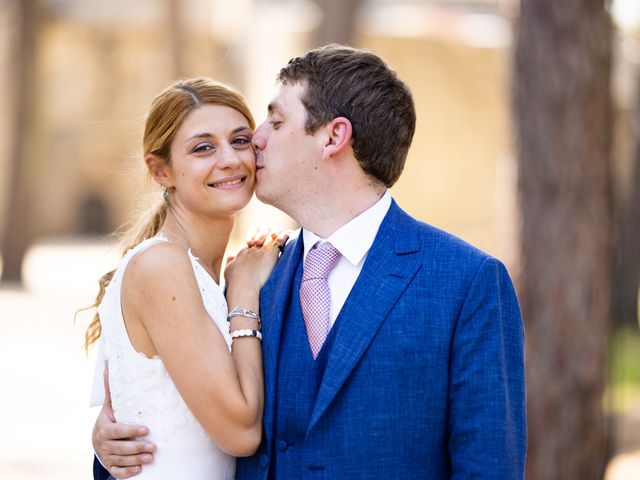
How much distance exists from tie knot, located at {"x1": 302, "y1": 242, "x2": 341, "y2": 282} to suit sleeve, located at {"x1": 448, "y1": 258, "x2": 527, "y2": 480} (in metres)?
0.42

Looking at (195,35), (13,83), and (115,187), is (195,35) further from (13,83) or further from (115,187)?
(13,83)

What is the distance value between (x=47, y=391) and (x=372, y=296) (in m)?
8.02

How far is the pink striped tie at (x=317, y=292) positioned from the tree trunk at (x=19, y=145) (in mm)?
15383

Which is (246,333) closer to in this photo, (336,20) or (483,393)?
(483,393)

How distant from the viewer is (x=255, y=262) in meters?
3.29

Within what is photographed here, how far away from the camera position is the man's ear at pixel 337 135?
301 centimetres

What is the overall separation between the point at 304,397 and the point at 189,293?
0.45 meters

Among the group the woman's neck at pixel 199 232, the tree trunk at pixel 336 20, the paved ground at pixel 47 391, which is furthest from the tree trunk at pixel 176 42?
the woman's neck at pixel 199 232

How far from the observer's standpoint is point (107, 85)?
93.4ft

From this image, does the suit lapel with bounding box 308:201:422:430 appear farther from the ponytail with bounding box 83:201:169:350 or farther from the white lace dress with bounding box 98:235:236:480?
the ponytail with bounding box 83:201:169:350

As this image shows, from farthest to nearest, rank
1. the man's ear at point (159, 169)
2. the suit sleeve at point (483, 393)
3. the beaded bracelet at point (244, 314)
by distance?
the man's ear at point (159, 169)
the beaded bracelet at point (244, 314)
the suit sleeve at point (483, 393)

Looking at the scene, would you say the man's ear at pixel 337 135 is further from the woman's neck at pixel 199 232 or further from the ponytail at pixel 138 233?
the ponytail at pixel 138 233

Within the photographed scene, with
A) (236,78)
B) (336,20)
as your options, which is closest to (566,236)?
(336,20)

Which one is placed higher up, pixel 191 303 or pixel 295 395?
pixel 191 303
